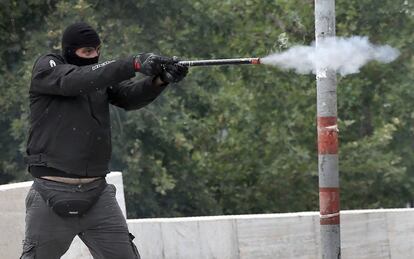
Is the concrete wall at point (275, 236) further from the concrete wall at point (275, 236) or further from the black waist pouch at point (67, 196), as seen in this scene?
the black waist pouch at point (67, 196)

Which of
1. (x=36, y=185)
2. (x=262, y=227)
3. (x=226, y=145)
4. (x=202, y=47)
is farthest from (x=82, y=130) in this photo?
(x=226, y=145)

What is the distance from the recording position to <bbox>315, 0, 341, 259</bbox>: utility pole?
6.73 meters

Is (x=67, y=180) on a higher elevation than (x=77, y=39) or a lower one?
lower

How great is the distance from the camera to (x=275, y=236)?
800 centimetres

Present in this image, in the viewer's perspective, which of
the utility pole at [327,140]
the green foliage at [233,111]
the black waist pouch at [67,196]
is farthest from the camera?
the green foliage at [233,111]

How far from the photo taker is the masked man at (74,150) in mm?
4855

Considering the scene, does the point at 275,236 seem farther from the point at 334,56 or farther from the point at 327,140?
the point at 334,56

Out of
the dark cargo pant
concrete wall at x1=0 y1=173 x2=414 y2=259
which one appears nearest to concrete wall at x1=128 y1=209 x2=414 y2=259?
concrete wall at x1=0 y1=173 x2=414 y2=259

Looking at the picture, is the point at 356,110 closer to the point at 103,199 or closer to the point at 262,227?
the point at 262,227

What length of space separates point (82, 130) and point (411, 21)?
9.65 meters

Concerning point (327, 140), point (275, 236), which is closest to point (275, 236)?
point (275, 236)

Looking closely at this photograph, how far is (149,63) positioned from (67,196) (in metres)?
0.83

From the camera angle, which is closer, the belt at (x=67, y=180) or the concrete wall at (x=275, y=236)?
the belt at (x=67, y=180)

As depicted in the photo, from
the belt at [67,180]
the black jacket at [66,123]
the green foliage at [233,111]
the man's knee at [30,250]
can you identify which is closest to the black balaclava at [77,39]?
the black jacket at [66,123]
